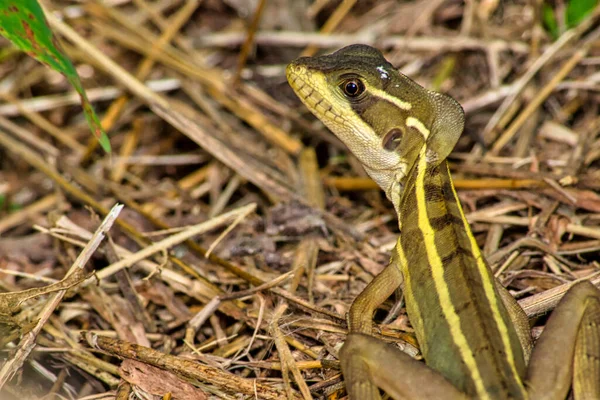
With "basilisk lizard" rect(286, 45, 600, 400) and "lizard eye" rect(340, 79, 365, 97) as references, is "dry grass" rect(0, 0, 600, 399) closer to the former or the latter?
"basilisk lizard" rect(286, 45, 600, 400)

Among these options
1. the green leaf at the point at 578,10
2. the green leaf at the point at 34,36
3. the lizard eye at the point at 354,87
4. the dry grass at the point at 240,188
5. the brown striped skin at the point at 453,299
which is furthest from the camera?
the green leaf at the point at 578,10

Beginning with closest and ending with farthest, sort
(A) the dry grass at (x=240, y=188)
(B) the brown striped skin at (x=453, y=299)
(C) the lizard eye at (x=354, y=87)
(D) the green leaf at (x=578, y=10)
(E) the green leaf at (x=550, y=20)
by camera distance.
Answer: (B) the brown striped skin at (x=453, y=299) → (A) the dry grass at (x=240, y=188) → (C) the lizard eye at (x=354, y=87) → (D) the green leaf at (x=578, y=10) → (E) the green leaf at (x=550, y=20)

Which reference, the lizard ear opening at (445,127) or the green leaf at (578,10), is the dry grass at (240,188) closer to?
the green leaf at (578,10)

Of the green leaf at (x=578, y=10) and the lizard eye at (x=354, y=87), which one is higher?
the green leaf at (x=578, y=10)

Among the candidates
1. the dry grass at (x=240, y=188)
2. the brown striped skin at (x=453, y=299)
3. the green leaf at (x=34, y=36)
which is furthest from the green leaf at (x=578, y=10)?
the green leaf at (x=34, y=36)

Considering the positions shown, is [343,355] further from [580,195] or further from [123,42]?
[123,42]

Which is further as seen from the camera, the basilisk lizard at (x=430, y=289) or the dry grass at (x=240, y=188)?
the dry grass at (x=240, y=188)
